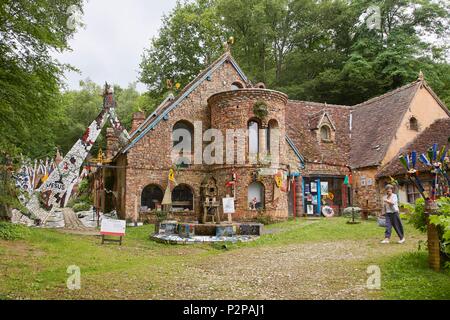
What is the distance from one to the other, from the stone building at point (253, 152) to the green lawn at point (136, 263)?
397cm

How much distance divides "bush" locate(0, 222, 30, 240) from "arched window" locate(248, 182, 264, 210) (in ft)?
33.5

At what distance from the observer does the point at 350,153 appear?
25297 mm

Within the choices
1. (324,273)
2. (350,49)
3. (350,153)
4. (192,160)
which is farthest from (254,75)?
(324,273)

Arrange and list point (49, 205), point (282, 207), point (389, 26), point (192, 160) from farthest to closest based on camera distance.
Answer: point (389, 26) → point (192, 160) → point (282, 207) → point (49, 205)

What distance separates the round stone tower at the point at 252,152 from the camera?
2017 cm

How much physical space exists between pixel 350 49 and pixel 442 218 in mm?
33529

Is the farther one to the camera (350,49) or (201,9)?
(201,9)

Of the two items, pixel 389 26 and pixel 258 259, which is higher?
pixel 389 26

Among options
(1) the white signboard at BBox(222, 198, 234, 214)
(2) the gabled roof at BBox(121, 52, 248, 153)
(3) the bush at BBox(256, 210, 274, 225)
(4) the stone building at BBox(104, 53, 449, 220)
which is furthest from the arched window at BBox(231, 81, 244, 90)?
(1) the white signboard at BBox(222, 198, 234, 214)

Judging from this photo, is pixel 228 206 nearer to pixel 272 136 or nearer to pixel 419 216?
pixel 272 136

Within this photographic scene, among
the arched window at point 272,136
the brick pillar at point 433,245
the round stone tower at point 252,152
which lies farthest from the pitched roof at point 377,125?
the brick pillar at point 433,245

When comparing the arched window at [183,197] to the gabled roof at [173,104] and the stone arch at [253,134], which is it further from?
the stone arch at [253,134]

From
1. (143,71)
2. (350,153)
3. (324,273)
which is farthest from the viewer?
(143,71)

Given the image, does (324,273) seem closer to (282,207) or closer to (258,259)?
(258,259)
